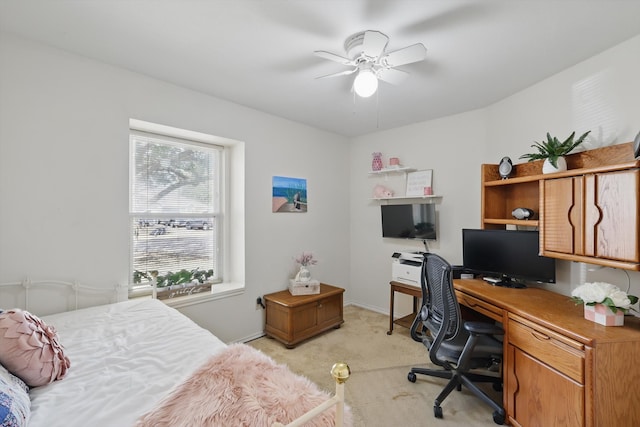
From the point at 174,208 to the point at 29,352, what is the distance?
6.02 ft

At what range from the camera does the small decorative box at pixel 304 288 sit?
10.7 feet

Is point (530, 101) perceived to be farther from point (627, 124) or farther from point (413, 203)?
point (413, 203)

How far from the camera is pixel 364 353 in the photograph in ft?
9.31

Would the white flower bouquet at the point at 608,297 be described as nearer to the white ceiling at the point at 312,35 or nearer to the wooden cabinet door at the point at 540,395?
the wooden cabinet door at the point at 540,395

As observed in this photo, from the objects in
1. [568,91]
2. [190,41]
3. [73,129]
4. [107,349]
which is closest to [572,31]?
[568,91]

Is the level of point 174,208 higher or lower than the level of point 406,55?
lower

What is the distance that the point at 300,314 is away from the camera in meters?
3.01

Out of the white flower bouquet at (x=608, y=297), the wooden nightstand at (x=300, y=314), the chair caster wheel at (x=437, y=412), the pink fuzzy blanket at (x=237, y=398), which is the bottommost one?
the chair caster wheel at (x=437, y=412)

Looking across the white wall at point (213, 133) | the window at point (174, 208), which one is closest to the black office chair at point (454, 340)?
the white wall at point (213, 133)

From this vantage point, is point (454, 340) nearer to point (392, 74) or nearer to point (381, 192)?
point (392, 74)

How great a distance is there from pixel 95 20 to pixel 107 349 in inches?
76.0

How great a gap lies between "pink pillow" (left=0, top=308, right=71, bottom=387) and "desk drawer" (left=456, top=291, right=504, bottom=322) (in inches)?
100

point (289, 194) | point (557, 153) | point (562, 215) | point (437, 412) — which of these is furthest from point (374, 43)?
point (437, 412)

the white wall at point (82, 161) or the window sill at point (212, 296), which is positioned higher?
the white wall at point (82, 161)
